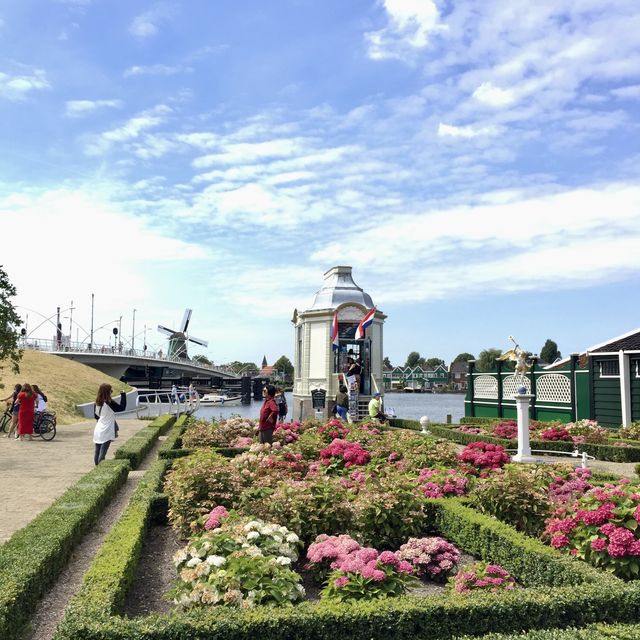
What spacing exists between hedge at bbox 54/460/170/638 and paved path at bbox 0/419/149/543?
1.51 metres

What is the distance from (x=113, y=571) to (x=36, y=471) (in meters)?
7.83

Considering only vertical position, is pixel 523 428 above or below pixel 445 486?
above

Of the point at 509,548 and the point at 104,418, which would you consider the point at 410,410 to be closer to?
the point at 104,418

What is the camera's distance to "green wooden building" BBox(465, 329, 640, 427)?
20.3 m

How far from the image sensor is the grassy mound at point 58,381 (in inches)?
1147

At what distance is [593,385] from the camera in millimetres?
21219

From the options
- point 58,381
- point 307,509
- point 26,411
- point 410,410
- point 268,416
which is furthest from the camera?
point 410,410

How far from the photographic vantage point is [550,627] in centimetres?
446

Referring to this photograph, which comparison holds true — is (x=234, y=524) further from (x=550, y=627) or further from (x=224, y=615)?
(x=550, y=627)

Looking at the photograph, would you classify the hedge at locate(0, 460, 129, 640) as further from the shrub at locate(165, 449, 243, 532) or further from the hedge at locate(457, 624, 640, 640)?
the hedge at locate(457, 624, 640, 640)

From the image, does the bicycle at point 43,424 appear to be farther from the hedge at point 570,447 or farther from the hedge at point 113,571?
the hedge at point 570,447

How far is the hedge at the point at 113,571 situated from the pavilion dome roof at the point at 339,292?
21.7 metres

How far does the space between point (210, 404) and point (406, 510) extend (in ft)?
248

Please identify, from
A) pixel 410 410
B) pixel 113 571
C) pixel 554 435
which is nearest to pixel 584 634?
pixel 113 571
